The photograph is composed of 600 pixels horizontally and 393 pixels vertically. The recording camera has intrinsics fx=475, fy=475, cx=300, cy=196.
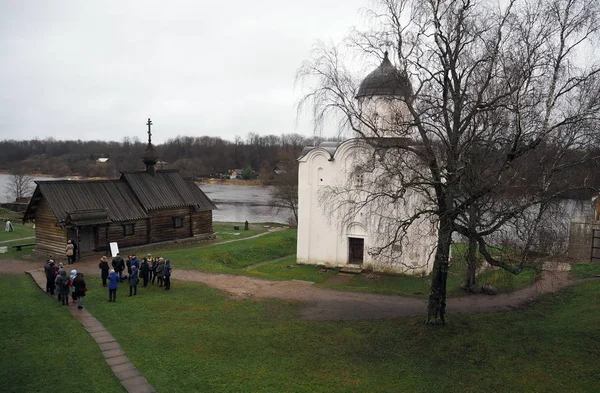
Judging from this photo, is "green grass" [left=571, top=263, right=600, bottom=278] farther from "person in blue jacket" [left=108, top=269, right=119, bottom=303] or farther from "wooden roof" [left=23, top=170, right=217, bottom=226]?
"wooden roof" [left=23, top=170, right=217, bottom=226]

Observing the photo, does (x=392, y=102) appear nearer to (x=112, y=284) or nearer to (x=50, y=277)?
(x=112, y=284)

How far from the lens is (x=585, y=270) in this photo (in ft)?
67.5

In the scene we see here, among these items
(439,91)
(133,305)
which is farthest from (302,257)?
(439,91)

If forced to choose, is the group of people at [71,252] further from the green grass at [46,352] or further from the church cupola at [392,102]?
the church cupola at [392,102]

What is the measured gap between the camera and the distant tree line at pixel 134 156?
9925 cm

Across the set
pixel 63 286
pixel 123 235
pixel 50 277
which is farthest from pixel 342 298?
pixel 123 235

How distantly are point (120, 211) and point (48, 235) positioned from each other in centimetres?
344

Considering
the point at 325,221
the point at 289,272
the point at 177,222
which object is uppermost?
the point at 325,221

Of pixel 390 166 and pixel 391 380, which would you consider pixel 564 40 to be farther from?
pixel 391 380

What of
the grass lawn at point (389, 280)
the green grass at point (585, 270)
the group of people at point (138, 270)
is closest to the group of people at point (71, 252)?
the group of people at point (138, 270)

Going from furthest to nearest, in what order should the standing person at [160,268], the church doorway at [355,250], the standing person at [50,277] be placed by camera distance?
1. the church doorway at [355,250]
2. the standing person at [160,268]
3. the standing person at [50,277]

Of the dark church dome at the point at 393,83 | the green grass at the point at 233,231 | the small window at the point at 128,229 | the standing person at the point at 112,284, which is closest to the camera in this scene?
the dark church dome at the point at 393,83

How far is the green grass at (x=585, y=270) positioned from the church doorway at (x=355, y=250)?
9047 mm

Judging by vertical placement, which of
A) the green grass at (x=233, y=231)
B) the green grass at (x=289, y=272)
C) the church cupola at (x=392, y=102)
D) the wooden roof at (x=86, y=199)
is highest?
the church cupola at (x=392, y=102)
